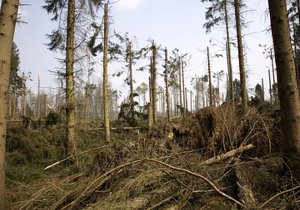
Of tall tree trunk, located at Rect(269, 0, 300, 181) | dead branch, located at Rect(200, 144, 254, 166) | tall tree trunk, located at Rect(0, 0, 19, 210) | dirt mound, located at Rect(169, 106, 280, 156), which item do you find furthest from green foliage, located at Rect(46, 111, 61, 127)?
tall tree trunk, located at Rect(269, 0, 300, 181)

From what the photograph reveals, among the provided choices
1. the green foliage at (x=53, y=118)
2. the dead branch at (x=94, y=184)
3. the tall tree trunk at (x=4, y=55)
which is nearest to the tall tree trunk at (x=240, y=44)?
the green foliage at (x=53, y=118)

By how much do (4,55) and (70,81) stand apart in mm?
5898

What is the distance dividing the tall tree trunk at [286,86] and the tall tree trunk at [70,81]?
709 cm

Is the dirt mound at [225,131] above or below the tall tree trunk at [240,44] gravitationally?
below

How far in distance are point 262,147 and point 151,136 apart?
9.75 ft

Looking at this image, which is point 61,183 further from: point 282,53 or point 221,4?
point 221,4

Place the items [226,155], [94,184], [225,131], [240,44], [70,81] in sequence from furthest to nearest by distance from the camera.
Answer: [240,44]
[70,81]
[225,131]
[226,155]
[94,184]

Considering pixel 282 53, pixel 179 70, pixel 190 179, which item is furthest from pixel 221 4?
pixel 190 179

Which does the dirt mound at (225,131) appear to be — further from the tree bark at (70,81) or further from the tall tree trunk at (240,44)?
the tall tree trunk at (240,44)

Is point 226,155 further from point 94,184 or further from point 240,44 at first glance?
point 240,44

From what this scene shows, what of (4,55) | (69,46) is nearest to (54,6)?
(69,46)

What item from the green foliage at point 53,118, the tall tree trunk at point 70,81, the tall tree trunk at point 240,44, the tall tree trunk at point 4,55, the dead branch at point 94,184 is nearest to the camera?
the dead branch at point 94,184

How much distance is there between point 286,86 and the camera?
4738 millimetres

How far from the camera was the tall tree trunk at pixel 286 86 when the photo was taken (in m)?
4.60
